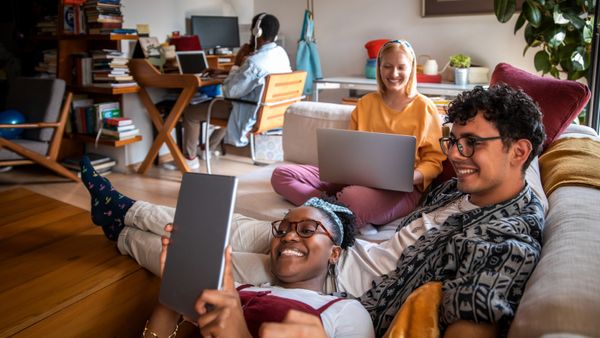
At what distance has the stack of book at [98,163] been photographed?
161 inches

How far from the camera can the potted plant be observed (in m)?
3.91

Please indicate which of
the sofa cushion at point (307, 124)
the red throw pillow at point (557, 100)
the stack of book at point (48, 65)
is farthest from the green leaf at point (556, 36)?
the stack of book at point (48, 65)

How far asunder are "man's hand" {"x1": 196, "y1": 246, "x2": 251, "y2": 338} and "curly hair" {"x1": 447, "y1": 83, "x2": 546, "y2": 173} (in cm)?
72

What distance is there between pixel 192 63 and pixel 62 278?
3.05 m

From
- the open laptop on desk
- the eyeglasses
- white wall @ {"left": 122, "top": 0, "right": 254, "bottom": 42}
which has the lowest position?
the eyeglasses

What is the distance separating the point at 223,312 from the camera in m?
0.93

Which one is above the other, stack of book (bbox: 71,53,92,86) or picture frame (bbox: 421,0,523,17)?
picture frame (bbox: 421,0,523,17)

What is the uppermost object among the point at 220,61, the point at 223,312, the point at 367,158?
the point at 220,61

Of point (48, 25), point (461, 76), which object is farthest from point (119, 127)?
point (461, 76)

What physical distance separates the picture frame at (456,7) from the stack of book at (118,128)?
2630 mm

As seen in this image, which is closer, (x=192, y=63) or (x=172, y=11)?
(x=192, y=63)

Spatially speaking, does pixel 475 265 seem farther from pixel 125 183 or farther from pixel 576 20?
pixel 125 183

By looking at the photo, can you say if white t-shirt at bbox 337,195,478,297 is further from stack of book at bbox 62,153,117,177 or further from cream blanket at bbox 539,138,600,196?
stack of book at bbox 62,153,117,177

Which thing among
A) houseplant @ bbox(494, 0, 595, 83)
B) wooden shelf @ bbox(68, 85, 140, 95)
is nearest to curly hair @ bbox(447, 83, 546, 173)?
houseplant @ bbox(494, 0, 595, 83)
